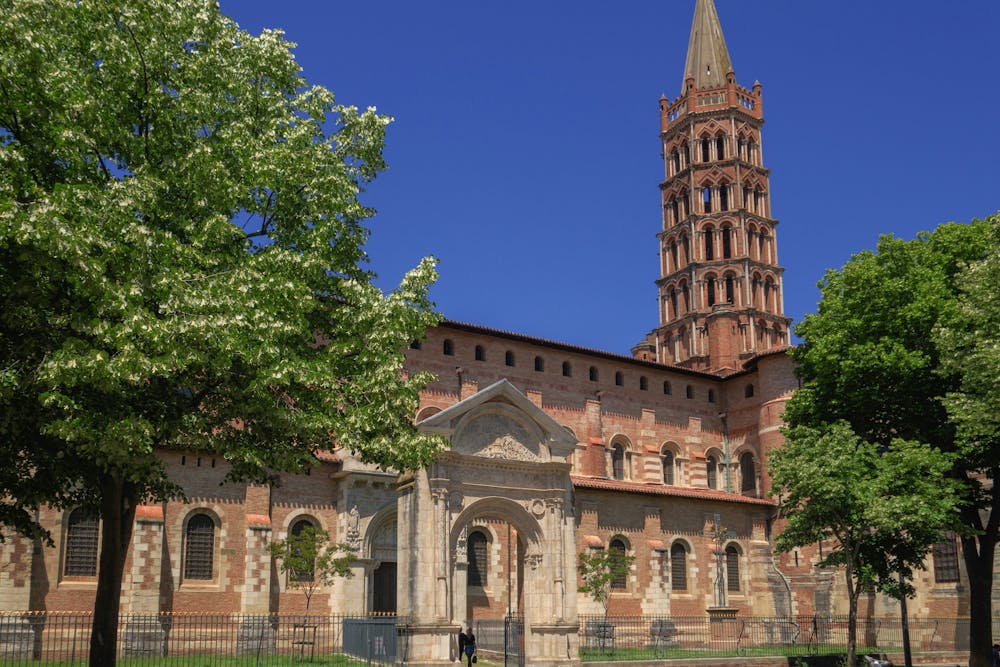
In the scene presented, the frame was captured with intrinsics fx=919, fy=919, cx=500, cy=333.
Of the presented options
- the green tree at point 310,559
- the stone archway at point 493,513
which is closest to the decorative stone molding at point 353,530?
the green tree at point 310,559

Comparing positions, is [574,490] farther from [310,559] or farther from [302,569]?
[302,569]

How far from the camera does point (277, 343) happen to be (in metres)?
16.7

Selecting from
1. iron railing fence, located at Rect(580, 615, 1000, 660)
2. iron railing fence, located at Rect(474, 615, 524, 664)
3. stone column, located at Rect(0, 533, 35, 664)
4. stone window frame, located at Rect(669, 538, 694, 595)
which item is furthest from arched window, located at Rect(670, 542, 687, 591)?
stone column, located at Rect(0, 533, 35, 664)

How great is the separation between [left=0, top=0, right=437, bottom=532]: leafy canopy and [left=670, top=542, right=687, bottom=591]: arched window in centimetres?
2922

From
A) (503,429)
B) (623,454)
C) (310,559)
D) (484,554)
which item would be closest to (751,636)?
(484,554)

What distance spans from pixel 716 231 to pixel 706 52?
15.9m

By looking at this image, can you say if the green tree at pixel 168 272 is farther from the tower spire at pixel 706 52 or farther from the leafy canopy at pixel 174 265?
the tower spire at pixel 706 52

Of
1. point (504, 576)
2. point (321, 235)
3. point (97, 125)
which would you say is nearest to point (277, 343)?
point (321, 235)

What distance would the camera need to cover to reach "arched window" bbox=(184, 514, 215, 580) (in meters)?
34.2

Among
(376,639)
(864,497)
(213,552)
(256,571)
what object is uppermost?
(864,497)

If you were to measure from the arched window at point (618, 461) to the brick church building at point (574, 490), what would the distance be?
0.16m

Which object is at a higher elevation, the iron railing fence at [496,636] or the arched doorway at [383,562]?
the arched doorway at [383,562]

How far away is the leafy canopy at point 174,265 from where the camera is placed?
14.4m

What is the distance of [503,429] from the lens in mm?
27562
